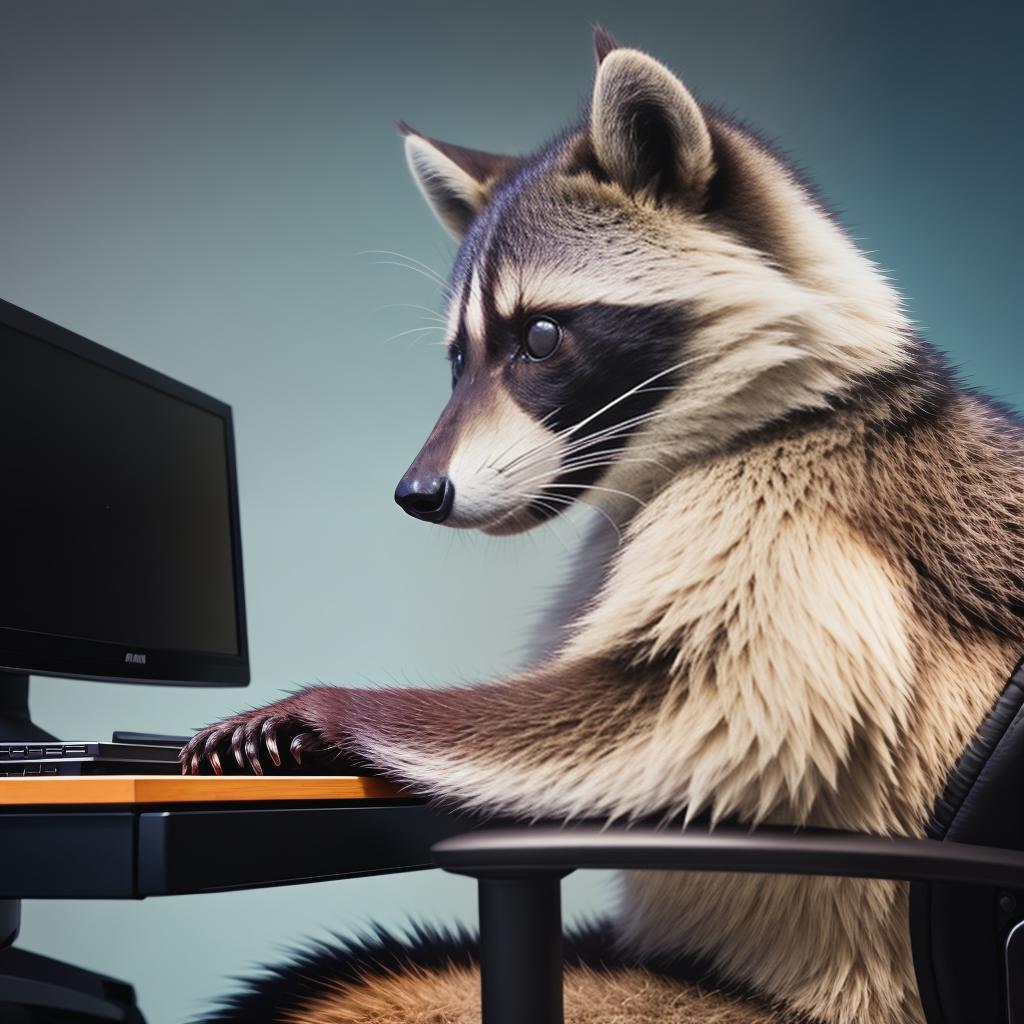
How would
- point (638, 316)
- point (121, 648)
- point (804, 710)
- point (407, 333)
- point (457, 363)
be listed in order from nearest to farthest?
point (804, 710) → point (638, 316) → point (121, 648) → point (457, 363) → point (407, 333)

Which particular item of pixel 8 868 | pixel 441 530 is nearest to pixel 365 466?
pixel 441 530

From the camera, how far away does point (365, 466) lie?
213cm

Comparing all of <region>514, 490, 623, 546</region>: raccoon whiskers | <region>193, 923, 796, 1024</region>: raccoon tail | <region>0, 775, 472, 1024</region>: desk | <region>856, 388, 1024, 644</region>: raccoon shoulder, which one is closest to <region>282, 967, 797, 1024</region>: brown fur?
<region>193, 923, 796, 1024</region>: raccoon tail

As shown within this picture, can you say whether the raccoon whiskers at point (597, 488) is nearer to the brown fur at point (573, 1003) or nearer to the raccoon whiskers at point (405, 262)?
the brown fur at point (573, 1003)

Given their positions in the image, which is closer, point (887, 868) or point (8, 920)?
point (887, 868)

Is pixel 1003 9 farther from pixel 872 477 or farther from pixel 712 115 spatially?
pixel 872 477

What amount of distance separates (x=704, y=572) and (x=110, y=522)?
78 cm

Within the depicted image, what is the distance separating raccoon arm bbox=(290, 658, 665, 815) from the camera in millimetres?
886

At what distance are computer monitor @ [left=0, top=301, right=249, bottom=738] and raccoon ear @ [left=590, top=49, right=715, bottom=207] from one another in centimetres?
69

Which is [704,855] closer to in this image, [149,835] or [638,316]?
[149,835]

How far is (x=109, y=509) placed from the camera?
1.39 metres

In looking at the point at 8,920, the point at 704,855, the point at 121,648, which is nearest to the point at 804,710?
the point at 704,855

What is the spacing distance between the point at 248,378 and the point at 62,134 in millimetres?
614

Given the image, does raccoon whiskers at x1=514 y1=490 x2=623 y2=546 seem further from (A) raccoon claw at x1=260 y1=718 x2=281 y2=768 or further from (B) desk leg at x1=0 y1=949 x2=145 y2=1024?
(B) desk leg at x1=0 y1=949 x2=145 y2=1024
